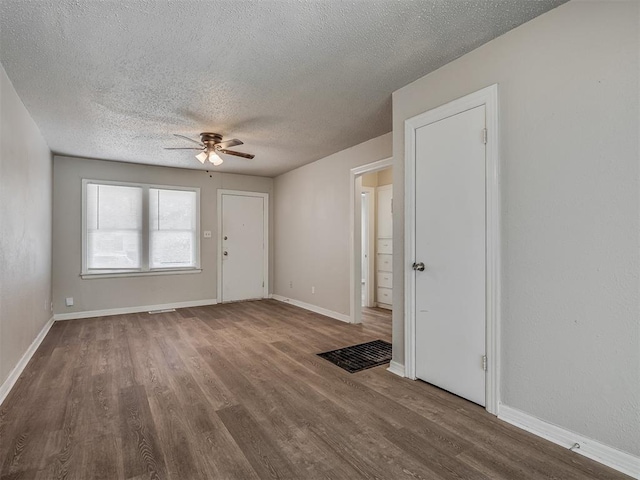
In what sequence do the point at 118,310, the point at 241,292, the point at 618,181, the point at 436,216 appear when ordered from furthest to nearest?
1. the point at 241,292
2. the point at 118,310
3. the point at 436,216
4. the point at 618,181

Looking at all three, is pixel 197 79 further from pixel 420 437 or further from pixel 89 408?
pixel 420 437

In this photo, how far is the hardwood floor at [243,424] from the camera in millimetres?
1697

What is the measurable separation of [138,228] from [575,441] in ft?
19.4

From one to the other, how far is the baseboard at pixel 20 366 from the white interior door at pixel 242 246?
2.79 metres

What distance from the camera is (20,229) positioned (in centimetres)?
300

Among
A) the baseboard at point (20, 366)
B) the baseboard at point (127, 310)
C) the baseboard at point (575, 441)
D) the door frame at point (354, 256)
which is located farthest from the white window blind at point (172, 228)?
the baseboard at point (575, 441)

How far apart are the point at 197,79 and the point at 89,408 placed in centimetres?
259

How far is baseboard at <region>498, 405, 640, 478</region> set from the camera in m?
1.63

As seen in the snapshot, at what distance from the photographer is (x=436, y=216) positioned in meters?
2.57

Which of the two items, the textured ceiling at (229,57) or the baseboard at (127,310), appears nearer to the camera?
the textured ceiling at (229,57)

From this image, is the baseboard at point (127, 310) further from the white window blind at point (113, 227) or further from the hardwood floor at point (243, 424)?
the hardwood floor at point (243, 424)

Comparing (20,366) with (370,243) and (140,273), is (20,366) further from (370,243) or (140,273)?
(370,243)

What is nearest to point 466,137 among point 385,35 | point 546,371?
point 385,35

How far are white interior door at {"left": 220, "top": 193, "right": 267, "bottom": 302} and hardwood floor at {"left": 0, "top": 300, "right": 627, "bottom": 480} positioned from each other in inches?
111
